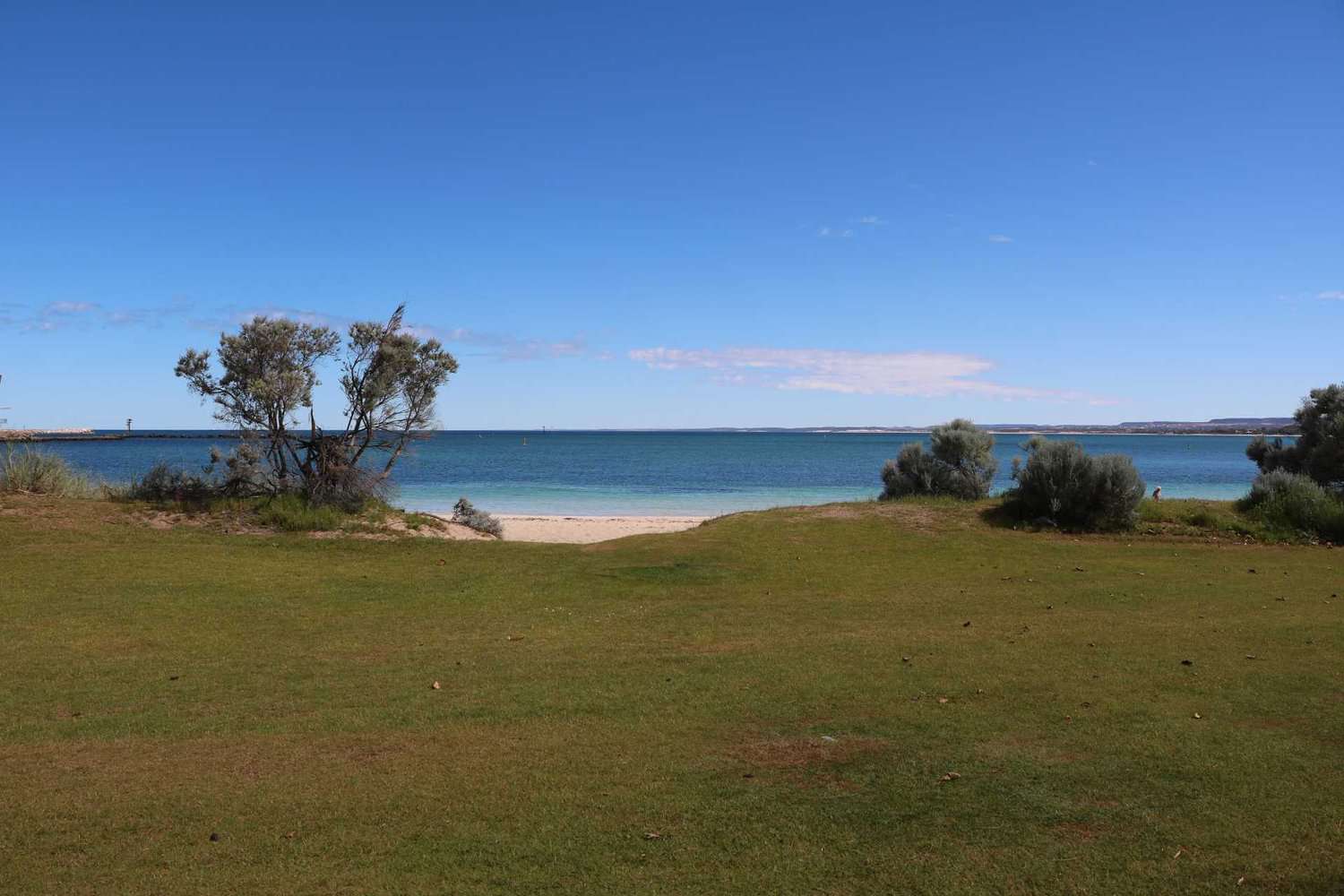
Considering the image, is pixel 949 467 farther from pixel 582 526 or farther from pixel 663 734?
pixel 663 734

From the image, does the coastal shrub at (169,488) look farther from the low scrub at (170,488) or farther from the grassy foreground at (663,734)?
the grassy foreground at (663,734)

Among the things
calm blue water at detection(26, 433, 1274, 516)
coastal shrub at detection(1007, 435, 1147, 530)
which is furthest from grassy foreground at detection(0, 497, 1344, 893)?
calm blue water at detection(26, 433, 1274, 516)

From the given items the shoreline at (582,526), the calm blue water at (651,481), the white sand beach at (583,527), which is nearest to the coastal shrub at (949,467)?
the white sand beach at (583,527)

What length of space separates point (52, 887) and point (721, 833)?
11.7 feet

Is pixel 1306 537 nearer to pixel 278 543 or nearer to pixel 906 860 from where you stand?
pixel 906 860

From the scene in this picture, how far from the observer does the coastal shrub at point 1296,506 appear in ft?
60.2

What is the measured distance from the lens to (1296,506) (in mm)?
19016

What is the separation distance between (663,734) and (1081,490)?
1506 cm

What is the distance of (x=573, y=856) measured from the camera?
5.03 meters

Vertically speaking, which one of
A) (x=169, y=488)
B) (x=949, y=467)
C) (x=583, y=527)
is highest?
(x=949, y=467)

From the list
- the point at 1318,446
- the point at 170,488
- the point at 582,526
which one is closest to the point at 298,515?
the point at 170,488

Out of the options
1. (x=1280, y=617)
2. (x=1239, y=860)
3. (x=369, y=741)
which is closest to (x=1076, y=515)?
(x=1280, y=617)

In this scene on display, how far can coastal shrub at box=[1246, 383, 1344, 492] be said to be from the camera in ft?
72.4

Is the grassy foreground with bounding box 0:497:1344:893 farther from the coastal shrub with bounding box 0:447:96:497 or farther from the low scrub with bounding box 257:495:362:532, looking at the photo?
the coastal shrub with bounding box 0:447:96:497
